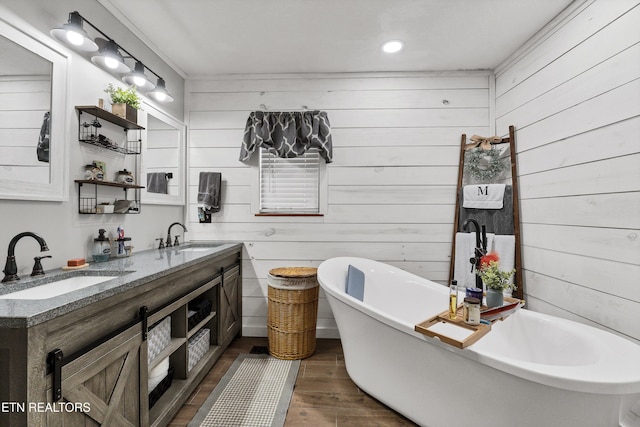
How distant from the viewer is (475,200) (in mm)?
2492

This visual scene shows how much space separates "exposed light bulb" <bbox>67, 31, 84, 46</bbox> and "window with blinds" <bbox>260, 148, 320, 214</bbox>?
1.52 m

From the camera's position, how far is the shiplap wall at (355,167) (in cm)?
271

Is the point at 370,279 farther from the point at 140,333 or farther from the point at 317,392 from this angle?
the point at 140,333

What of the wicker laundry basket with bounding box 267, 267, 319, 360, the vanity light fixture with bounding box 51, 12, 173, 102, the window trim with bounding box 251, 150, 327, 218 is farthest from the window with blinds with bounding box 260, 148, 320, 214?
the vanity light fixture with bounding box 51, 12, 173, 102

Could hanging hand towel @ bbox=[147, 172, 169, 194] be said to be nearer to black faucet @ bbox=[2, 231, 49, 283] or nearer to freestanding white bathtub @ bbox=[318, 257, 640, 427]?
black faucet @ bbox=[2, 231, 49, 283]

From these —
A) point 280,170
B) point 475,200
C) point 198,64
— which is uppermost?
point 198,64

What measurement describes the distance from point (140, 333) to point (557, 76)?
295cm

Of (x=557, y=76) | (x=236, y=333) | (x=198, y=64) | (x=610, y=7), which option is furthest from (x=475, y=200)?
(x=198, y=64)

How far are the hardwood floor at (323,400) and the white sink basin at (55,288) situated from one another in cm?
95

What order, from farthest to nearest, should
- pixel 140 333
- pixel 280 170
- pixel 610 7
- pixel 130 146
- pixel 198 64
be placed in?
pixel 280 170 → pixel 198 64 → pixel 130 146 → pixel 610 7 → pixel 140 333

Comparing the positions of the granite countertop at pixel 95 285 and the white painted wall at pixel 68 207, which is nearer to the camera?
the granite countertop at pixel 95 285

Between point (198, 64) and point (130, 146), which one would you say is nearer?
point (130, 146)

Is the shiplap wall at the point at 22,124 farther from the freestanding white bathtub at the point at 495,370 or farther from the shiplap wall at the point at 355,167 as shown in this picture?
the freestanding white bathtub at the point at 495,370

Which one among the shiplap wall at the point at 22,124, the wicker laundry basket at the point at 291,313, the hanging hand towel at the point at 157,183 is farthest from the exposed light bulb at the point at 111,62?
the wicker laundry basket at the point at 291,313
